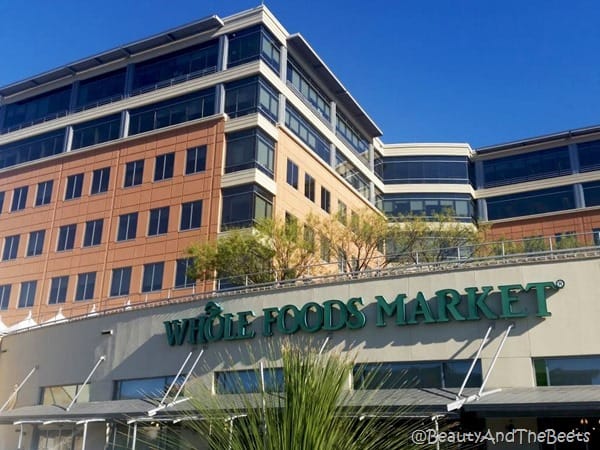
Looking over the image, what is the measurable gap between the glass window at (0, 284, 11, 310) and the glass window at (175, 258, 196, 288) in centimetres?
1476

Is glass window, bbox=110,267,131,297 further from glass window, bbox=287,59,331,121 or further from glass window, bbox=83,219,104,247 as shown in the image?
glass window, bbox=287,59,331,121

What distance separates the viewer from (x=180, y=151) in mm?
39594

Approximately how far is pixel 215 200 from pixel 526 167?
30141mm

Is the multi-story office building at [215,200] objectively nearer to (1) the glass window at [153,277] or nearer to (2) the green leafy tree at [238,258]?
(1) the glass window at [153,277]

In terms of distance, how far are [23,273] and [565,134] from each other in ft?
138

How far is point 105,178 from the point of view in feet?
140

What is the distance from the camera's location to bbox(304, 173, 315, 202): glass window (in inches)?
1618

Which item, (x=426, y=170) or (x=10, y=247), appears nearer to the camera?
(x=10, y=247)

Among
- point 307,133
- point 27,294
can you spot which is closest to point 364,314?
point 307,133

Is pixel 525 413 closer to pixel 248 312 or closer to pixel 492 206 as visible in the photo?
pixel 248 312

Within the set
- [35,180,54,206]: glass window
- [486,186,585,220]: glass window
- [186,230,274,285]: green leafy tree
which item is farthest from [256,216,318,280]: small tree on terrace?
[486,186,585,220]: glass window

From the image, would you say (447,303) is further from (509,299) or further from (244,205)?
(244,205)

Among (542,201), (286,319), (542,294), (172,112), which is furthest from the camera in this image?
(542,201)

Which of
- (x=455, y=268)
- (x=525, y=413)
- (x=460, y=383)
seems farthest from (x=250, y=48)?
(x=525, y=413)
